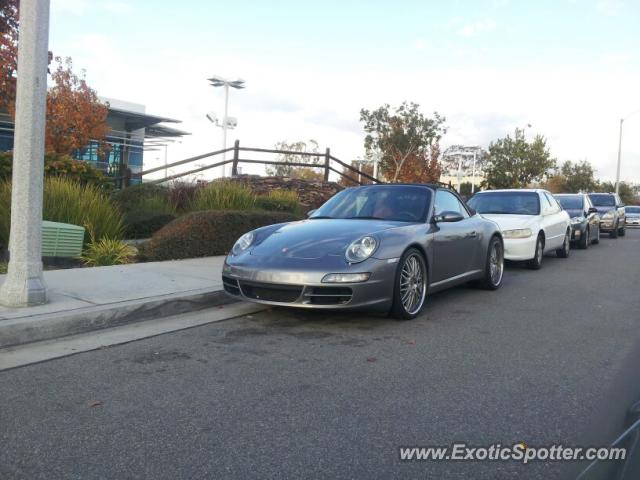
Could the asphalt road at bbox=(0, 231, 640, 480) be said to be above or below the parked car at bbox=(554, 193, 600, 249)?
below

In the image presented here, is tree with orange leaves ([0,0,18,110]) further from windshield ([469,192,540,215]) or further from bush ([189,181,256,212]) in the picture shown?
windshield ([469,192,540,215])

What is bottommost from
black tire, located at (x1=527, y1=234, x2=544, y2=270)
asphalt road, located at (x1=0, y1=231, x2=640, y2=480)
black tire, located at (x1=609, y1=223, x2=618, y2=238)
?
asphalt road, located at (x1=0, y1=231, x2=640, y2=480)

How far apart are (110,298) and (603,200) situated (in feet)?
65.1

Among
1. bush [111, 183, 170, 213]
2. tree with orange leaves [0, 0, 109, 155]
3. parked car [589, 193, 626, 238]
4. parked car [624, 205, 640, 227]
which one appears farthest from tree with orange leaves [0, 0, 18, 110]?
parked car [624, 205, 640, 227]

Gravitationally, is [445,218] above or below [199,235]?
above

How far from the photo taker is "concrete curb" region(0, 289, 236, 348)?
479 centimetres

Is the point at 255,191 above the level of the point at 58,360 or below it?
above

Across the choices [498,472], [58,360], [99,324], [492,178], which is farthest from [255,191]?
[492,178]

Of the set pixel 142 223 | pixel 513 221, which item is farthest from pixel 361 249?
pixel 142 223

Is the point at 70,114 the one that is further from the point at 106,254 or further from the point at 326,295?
the point at 326,295

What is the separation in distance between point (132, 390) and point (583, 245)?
13.6 meters

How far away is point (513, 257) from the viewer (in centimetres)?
992

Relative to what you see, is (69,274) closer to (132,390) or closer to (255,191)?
(132,390)

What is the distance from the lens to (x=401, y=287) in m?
5.82
